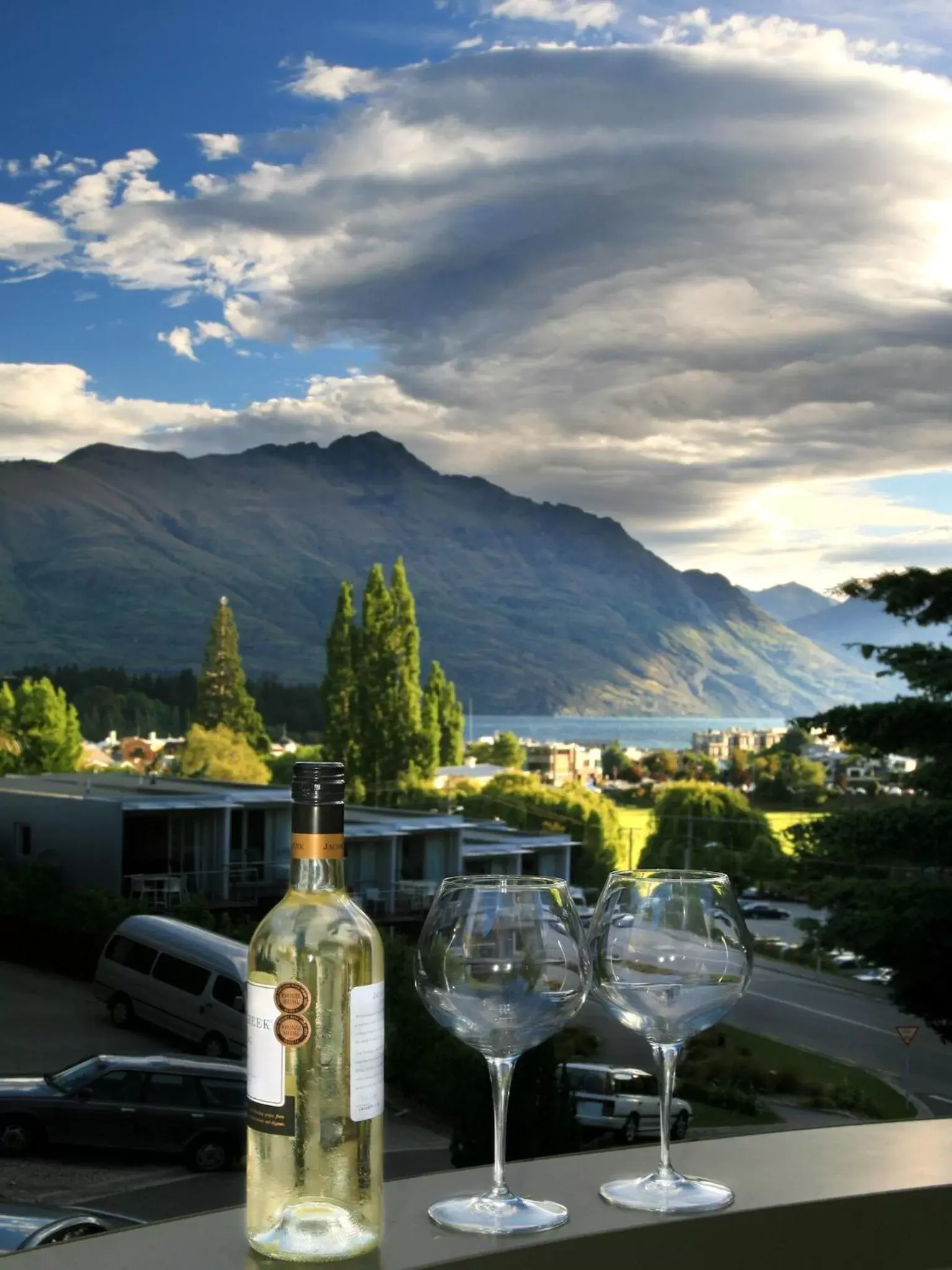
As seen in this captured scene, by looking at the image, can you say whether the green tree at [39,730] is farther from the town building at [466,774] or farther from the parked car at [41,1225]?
the parked car at [41,1225]

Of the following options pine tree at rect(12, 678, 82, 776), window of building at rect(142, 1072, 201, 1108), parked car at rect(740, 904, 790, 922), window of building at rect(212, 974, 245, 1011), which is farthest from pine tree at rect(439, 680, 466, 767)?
window of building at rect(142, 1072, 201, 1108)

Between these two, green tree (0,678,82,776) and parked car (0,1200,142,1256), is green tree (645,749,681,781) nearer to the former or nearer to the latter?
green tree (0,678,82,776)

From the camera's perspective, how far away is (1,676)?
3.23 meters

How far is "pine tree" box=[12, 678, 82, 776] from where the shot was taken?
2.99 m

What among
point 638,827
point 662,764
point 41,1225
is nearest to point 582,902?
point 638,827

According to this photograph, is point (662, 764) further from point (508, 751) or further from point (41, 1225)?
point (41, 1225)

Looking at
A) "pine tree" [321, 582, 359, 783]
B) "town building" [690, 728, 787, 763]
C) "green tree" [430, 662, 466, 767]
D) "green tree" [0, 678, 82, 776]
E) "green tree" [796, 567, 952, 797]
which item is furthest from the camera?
"green tree" [796, 567, 952, 797]

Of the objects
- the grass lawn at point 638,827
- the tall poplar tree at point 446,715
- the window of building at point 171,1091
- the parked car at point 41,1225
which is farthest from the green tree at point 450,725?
the parked car at point 41,1225

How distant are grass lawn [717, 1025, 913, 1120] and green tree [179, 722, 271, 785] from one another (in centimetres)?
128

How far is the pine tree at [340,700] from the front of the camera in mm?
3906

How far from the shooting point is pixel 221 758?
350 centimetres

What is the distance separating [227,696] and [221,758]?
0.86ft

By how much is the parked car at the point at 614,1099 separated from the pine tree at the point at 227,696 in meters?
1.17

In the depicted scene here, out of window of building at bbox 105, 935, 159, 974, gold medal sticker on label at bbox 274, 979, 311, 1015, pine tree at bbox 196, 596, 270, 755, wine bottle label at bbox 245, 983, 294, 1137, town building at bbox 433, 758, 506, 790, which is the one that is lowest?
window of building at bbox 105, 935, 159, 974
